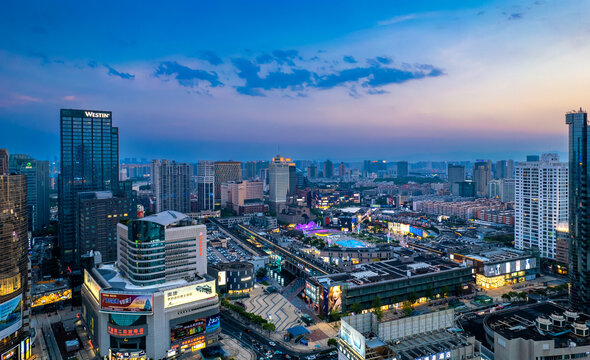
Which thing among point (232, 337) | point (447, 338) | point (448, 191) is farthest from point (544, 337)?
point (448, 191)

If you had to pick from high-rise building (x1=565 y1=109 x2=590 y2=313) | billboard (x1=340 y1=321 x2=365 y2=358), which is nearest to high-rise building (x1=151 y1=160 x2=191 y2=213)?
billboard (x1=340 y1=321 x2=365 y2=358)

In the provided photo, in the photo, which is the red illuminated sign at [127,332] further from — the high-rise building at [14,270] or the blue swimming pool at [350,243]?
the blue swimming pool at [350,243]

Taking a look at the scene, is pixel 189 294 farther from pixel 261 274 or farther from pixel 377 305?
pixel 261 274

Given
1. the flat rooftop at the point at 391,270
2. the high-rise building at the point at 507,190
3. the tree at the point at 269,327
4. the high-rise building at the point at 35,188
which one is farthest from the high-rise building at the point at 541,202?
the high-rise building at the point at 35,188

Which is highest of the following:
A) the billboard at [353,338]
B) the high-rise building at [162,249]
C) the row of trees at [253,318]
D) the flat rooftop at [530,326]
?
the high-rise building at [162,249]

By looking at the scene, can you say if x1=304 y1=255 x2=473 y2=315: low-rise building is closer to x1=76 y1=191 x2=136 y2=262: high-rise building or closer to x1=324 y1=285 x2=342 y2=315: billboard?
x1=324 y1=285 x2=342 y2=315: billboard

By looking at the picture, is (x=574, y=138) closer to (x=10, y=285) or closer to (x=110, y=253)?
(x=10, y=285)
